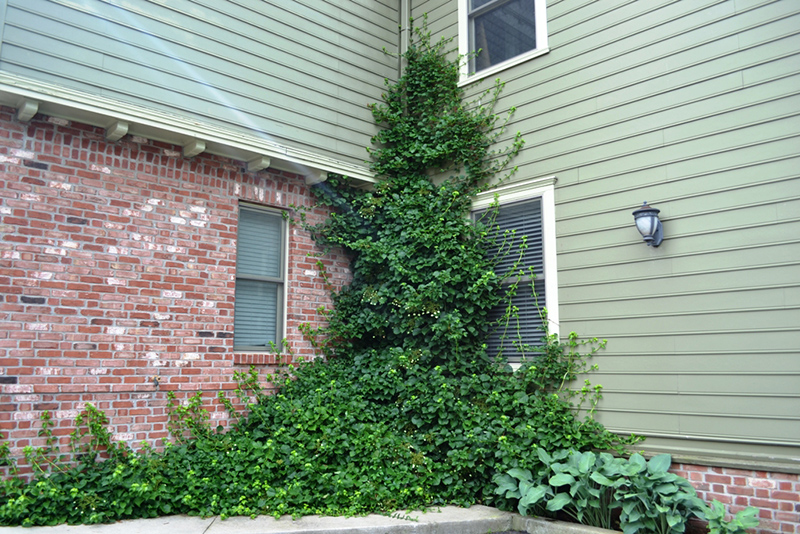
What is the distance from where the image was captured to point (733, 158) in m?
4.46

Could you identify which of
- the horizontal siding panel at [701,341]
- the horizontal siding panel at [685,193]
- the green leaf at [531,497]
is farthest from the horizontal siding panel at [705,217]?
the green leaf at [531,497]

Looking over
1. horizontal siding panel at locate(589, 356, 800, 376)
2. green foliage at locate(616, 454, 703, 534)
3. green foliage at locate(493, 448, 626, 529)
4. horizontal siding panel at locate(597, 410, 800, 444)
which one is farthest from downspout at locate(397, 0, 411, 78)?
green foliage at locate(616, 454, 703, 534)

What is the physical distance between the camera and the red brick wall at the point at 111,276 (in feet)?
14.5

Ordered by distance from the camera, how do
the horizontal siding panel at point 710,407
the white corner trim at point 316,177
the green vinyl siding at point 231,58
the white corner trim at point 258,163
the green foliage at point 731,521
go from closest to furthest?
the green foliage at point 731,521 < the horizontal siding panel at point 710,407 < the green vinyl siding at point 231,58 < the white corner trim at point 258,163 < the white corner trim at point 316,177

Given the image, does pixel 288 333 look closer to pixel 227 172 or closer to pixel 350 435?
A: pixel 350 435

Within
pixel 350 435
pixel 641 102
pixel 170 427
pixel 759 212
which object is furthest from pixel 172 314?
pixel 759 212

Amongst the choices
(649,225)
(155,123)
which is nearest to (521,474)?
(649,225)

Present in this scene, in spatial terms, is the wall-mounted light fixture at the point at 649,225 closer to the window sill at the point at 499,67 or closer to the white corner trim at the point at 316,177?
the window sill at the point at 499,67

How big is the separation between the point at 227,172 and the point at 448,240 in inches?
93.7

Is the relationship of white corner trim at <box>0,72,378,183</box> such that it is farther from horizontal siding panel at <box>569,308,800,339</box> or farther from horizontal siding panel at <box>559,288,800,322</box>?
horizontal siding panel at <box>569,308,800,339</box>

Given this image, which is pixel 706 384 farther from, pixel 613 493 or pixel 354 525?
pixel 354 525

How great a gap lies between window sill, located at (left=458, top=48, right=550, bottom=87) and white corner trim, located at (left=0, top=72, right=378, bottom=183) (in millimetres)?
1651

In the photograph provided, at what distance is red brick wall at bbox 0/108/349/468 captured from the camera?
4.43 m

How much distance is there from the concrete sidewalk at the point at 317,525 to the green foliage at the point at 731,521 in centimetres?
152
